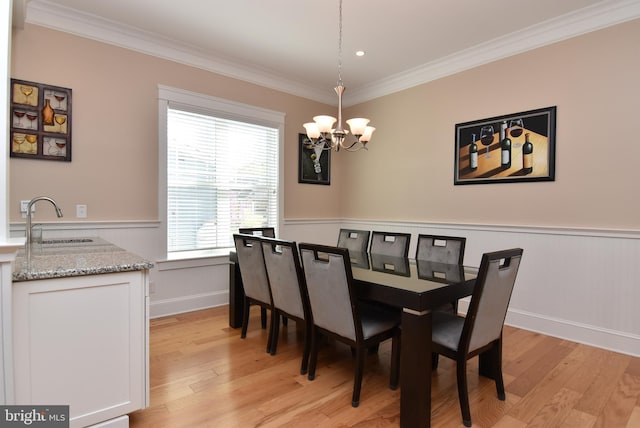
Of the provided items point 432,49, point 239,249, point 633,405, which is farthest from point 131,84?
point 633,405

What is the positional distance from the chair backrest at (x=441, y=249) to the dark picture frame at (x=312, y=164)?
224 cm

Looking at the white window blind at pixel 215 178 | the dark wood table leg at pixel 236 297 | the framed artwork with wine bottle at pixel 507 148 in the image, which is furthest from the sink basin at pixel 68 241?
the framed artwork with wine bottle at pixel 507 148

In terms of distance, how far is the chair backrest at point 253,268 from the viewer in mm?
2732

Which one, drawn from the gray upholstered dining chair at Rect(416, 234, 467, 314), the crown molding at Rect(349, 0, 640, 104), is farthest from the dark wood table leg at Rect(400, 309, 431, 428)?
the crown molding at Rect(349, 0, 640, 104)

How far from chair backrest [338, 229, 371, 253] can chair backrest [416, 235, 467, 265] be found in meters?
0.58

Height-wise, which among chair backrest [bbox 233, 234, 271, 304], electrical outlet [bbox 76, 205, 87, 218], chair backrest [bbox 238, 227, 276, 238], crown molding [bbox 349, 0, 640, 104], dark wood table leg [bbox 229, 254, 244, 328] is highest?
crown molding [bbox 349, 0, 640, 104]

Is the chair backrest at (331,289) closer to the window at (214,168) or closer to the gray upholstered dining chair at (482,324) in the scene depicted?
the gray upholstered dining chair at (482,324)

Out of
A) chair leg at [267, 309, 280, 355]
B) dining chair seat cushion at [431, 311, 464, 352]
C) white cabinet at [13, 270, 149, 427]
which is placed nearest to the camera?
white cabinet at [13, 270, 149, 427]

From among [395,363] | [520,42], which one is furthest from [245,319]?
[520,42]

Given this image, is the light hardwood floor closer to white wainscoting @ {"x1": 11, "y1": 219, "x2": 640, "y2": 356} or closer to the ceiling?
white wainscoting @ {"x1": 11, "y1": 219, "x2": 640, "y2": 356}

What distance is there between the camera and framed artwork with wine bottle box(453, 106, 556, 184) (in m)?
3.18

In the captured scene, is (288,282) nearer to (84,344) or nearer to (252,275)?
(252,275)

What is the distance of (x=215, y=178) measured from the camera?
399 cm

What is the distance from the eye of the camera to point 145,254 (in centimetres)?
347
